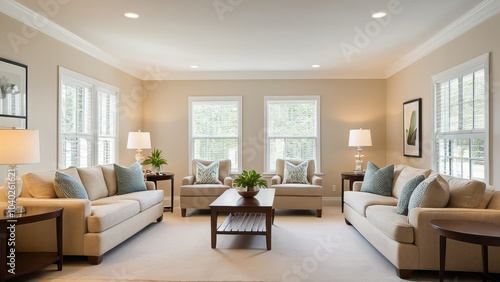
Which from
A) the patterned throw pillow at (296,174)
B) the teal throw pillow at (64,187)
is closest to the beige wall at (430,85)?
the patterned throw pillow at (296,174)

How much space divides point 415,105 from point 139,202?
4.35 meters

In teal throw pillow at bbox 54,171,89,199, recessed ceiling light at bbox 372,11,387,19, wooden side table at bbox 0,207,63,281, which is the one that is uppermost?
recessed ceiling light at bbox 372,11,387,19

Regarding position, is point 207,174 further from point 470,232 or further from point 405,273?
point 470,232

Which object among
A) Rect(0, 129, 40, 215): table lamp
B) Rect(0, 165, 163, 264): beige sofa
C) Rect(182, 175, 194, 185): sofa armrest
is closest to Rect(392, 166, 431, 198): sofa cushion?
Rect(182, 175, 194, 185): sofa armrest

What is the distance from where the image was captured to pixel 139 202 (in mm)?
4625

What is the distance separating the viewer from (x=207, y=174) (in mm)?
6309

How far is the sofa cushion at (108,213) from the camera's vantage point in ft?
11.5

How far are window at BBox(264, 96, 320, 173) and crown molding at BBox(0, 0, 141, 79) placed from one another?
10.3 ft

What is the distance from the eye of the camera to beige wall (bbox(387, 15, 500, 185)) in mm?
3592

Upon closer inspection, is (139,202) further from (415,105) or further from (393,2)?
(415,105)

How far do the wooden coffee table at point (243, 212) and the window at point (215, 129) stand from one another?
2258 mm

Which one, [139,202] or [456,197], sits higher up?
[456,197]

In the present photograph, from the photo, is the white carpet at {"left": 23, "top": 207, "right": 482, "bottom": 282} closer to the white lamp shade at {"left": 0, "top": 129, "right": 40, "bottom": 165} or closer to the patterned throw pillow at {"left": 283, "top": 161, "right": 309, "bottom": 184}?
the white lamp shade at {"left": 0, "top": 129, "right": 40, "bottom": 165}

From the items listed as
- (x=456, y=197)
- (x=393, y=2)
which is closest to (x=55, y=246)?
(x=456, y=197)
